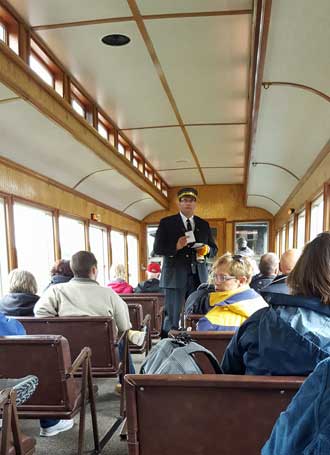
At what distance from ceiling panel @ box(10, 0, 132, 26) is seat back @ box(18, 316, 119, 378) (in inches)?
82.2

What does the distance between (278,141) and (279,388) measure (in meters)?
3.79

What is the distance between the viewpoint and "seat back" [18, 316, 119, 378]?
2.41 meters

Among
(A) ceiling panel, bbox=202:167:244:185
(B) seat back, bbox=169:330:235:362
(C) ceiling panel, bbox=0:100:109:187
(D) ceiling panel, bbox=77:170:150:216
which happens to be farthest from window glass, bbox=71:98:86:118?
(A) ceiling panel, bbox=202:167:244:185

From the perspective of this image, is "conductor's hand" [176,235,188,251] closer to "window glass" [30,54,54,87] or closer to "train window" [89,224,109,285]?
"window glass" [30,54,54,87]

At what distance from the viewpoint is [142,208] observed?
31.4 ft

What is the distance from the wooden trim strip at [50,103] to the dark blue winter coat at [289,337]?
7.41 feet

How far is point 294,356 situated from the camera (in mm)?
1122

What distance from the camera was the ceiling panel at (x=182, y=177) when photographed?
8.08m

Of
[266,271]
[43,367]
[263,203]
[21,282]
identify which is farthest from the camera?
[263,203]

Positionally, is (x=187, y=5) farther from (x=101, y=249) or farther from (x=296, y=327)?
(x=101, y=249)

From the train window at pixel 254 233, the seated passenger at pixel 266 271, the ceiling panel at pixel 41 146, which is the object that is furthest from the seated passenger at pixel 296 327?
the train window at pixel 254 233

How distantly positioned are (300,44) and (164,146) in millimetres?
3803

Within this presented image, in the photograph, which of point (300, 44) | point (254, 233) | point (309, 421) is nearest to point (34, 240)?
point (300, 44)

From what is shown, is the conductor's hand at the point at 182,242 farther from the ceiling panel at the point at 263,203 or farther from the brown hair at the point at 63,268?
the ceiling panel at the point at 263,203
